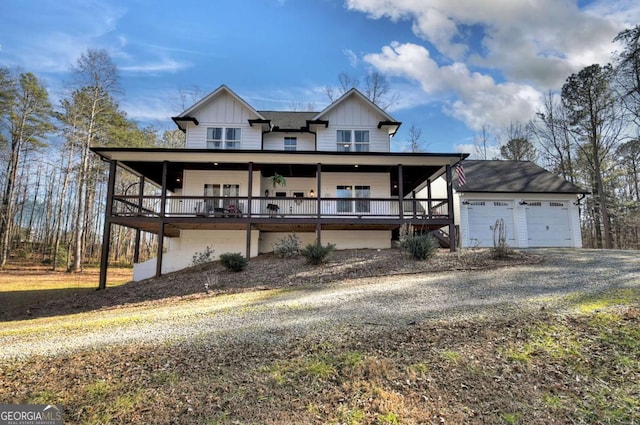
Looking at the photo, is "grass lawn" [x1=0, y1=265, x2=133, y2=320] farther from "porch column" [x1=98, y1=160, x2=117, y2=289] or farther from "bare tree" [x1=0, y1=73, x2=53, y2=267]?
"bare tree" [x1=0, y1=73, x2=53, y2=267]

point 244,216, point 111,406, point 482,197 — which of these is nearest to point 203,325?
point 111,406

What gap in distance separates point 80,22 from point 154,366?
1850 centimetres

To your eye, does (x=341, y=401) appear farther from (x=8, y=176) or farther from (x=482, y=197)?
(x=8, y=176)

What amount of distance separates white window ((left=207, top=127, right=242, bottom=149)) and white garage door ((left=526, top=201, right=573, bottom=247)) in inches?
655

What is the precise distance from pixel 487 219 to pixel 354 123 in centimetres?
911

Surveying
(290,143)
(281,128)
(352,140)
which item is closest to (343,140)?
(352,140)

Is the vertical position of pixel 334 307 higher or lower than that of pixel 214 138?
lower

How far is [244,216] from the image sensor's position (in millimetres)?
15719

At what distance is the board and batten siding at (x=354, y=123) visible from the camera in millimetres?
18534

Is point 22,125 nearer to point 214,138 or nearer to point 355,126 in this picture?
point 214,138

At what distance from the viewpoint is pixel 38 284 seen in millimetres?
19938

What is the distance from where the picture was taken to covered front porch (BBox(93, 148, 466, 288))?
596 inches

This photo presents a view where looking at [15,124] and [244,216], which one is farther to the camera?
[15,124]

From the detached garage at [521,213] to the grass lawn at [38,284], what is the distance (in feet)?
63.7
